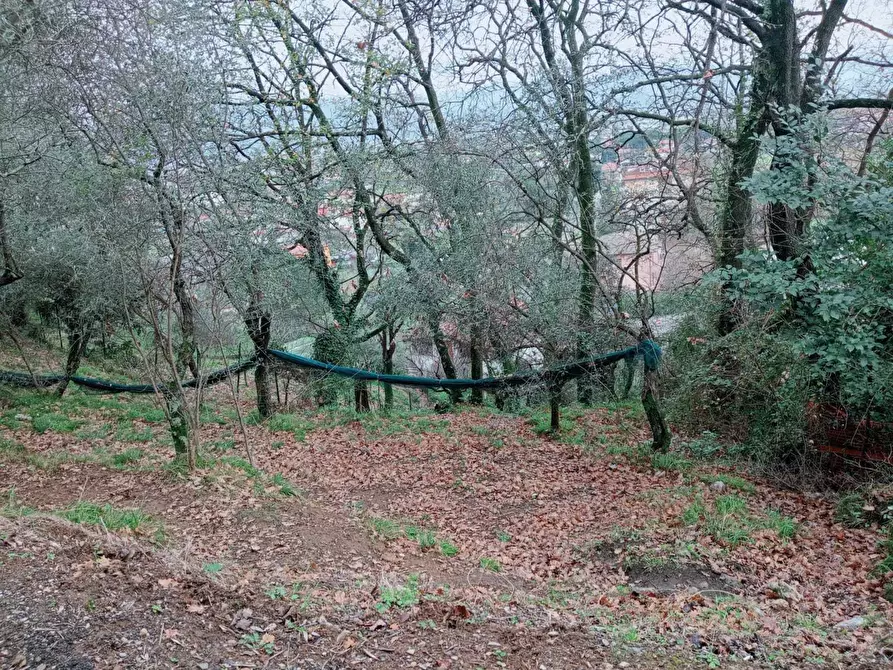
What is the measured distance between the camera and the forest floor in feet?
9.87

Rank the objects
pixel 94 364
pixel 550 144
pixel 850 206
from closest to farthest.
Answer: pixel 850 206, pixel 550 144, pixel 94 364

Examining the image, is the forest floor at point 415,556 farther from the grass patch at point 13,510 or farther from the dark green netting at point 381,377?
the dark green netting at point 381,377

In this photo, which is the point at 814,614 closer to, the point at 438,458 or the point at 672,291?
the point at 438,458

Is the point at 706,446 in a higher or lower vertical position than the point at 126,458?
lower

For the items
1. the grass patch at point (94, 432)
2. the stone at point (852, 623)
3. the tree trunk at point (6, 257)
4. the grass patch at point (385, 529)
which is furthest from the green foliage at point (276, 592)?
the tree trunk at point (6, 257)

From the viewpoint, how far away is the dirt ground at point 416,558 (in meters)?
3.01

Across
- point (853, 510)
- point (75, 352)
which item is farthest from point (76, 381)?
point (853, 510)

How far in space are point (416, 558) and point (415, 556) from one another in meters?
0.04

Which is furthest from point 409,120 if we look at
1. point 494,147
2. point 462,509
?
point 462,509

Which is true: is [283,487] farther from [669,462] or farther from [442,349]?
[442,349]

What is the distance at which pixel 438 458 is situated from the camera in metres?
7.75

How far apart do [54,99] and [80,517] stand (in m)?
4.36

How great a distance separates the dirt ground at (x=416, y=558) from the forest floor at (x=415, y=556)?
0.06 ft

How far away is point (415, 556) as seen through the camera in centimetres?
496
